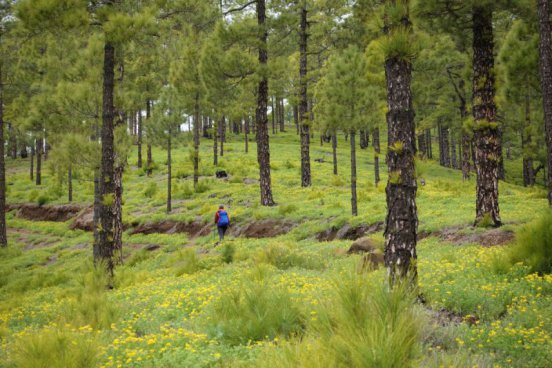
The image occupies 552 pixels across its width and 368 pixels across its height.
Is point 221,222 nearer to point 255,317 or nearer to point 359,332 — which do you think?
point 255,317

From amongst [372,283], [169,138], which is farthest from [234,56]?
[372,283]

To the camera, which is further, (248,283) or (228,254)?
(228,254)

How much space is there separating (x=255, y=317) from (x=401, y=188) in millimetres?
2537

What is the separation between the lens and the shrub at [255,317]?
511cm

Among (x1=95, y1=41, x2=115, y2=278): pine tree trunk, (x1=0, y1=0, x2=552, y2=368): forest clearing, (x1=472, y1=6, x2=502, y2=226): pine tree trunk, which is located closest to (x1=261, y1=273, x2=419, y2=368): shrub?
(x1=0, y1=0, x2=552, y2=368): forest clearing

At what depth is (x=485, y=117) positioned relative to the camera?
11.7 m

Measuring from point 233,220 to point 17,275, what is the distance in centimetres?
858

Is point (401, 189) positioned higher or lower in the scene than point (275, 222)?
higher

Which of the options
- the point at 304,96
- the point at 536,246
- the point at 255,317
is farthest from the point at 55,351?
the point at 304,96

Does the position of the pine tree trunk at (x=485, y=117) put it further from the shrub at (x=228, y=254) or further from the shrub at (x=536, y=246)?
the shrub at (x=228, y=254)

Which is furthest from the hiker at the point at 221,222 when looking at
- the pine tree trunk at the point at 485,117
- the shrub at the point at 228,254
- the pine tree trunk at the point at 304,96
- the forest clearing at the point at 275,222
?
the pine tree trunk at the point at 485,117

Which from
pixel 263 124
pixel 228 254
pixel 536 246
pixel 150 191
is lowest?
pixel 228 254

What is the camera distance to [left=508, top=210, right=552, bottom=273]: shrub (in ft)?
22.3

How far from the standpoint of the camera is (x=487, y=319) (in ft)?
17.6
